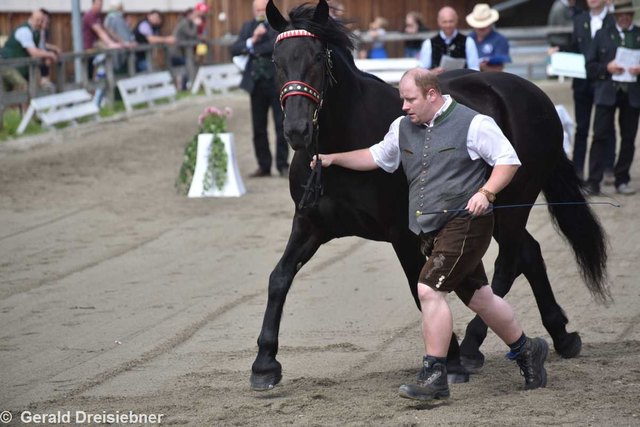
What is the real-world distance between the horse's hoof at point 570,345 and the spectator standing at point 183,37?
18377 millimetres

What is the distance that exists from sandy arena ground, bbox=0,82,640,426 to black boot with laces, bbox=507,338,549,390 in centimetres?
10

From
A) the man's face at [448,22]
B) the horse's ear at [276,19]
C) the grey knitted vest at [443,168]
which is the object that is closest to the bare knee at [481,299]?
the grey knitted vest at [443,168]

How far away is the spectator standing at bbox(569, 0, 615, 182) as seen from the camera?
11852 mm

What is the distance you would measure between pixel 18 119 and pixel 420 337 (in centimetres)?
1168

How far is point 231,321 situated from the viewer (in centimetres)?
720

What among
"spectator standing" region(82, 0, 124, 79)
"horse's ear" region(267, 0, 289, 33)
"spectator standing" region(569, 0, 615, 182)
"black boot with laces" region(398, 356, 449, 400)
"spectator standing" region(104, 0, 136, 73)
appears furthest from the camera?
"spectator standing" region(104, 0, 136, 73)

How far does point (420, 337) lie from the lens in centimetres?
670

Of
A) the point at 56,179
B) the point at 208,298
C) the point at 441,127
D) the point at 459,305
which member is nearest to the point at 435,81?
the point at 441,127

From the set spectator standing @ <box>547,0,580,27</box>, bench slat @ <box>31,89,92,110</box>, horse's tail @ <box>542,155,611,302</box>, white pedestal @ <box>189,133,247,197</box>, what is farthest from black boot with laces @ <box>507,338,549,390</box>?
spectator standing @ <box>547,0,580,27</box>

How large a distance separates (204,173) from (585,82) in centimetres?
434

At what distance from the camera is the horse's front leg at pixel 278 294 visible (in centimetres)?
550

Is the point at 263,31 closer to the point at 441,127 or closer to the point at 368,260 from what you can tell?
the point at 368,260

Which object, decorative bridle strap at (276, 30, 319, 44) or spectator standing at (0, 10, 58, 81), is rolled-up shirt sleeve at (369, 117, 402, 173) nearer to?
decorative bridle strap at (276, 30, 319, 44)

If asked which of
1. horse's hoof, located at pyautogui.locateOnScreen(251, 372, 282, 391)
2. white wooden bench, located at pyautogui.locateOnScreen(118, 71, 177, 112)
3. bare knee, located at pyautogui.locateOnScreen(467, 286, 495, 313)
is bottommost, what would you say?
white wooden bench, located at pyautogui.locateOnScreen(118, 71, 177, 112)
